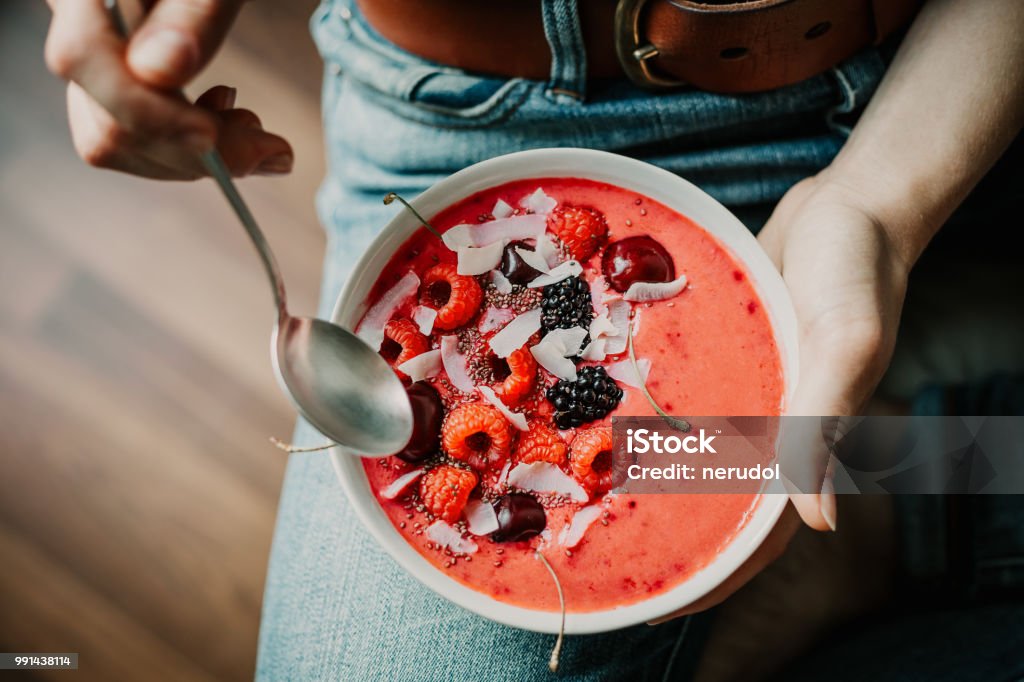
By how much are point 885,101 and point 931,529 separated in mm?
734

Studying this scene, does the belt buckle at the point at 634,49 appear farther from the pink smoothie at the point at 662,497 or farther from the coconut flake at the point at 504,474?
the coconut flake at the point at 504,474

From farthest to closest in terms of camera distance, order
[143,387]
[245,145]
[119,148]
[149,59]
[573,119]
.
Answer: [143,387]
[573,119]
[245,145]
[119,148]
[149,59]

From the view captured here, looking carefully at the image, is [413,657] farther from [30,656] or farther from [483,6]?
[30,656]

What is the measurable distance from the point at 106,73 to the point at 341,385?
0.42m

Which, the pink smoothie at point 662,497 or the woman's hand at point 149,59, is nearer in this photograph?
the woman's hand at point 149,59

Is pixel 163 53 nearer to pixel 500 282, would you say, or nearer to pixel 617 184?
pixel 500 282

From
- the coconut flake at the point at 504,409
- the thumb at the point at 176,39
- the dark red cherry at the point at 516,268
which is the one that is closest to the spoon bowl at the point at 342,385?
the coconut flake at the point at 504,409

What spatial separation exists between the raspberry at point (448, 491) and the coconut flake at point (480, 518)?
0.5 inches

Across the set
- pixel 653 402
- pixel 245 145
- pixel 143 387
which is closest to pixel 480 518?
pixel 653 402

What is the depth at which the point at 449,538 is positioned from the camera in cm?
93

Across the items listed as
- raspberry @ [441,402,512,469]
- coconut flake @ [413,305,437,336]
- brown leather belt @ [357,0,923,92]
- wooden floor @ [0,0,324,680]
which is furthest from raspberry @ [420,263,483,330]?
wooden floor @ [0,0,324,680]

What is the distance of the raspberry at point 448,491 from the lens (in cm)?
90

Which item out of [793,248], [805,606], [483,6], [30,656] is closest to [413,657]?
[805,606]

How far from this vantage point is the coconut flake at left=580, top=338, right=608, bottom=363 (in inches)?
36.6
